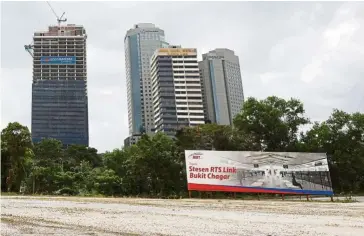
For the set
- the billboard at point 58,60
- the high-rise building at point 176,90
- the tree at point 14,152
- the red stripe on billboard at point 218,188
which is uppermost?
the billboard at point 58,60

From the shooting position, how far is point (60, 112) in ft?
484

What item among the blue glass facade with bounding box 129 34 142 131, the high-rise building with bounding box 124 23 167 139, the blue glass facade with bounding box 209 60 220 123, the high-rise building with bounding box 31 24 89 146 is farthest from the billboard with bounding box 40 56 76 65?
the blue glass facade with bounding box 209 60 220 123

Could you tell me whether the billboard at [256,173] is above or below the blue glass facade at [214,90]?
below

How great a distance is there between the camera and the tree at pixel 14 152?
33812 mm

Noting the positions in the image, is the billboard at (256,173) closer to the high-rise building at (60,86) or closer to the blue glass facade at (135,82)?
the blue glass facade at (135,82)

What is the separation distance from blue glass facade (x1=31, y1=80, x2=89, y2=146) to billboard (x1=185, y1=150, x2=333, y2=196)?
396ft

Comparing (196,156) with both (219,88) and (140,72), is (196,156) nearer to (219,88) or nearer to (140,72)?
(219,88)

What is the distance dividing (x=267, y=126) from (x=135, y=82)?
119330mm

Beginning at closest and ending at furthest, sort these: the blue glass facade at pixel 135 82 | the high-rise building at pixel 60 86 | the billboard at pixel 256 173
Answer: the billboard at pixel 256 173, the high-rise building at pixel 60 86, the blue glass facade at pixel 135 82

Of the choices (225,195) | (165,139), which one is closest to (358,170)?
(225,195)

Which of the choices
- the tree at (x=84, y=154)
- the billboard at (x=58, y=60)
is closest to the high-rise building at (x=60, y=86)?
the billboard at (x=58, y=60)

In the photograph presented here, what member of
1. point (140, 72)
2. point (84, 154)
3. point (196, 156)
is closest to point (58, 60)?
point (140, 72)

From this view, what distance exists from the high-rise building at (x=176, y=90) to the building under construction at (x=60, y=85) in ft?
119

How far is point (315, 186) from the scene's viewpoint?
29.1m
